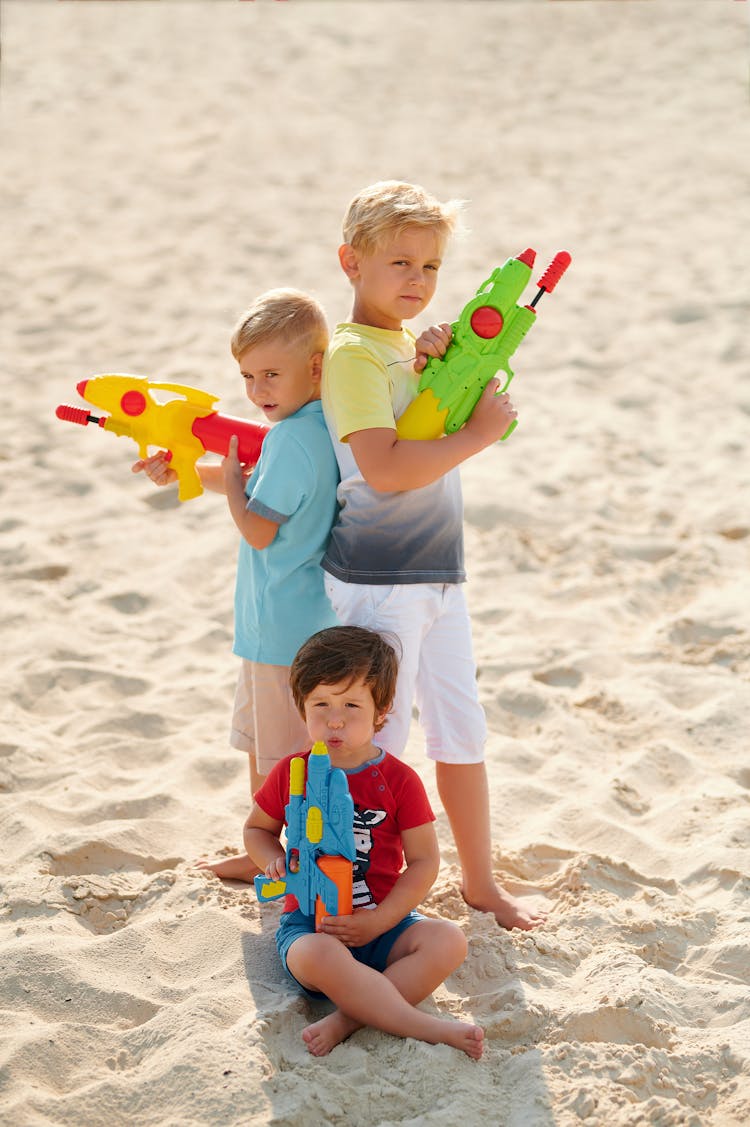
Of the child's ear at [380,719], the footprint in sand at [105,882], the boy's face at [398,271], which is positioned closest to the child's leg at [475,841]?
the child's ear at [380,719]

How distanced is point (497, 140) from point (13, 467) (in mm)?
5778

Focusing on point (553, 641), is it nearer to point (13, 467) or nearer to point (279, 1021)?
point (279, 1021)

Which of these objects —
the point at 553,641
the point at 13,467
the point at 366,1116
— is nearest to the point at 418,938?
the point at 366,1116

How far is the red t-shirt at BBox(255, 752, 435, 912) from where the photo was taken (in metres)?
2.63

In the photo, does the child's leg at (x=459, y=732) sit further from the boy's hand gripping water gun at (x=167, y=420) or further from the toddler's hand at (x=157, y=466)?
the toddler's hand at (x=157, y=466)

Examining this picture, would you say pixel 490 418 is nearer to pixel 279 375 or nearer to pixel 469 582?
pixel 279 375

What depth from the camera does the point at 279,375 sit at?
112 inches

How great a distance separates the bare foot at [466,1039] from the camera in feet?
7.95

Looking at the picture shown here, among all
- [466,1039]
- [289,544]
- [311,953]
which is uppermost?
[289,544]

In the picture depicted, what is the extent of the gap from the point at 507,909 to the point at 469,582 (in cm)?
210

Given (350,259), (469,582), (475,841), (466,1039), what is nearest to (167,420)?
(350,259)

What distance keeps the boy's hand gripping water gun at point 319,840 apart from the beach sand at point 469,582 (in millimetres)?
233

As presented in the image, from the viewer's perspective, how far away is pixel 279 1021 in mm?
2500

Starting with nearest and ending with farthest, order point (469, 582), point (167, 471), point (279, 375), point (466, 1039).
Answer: point (466, 1039) < point (279, 375) < point (167, 471) < point (469, 582)
